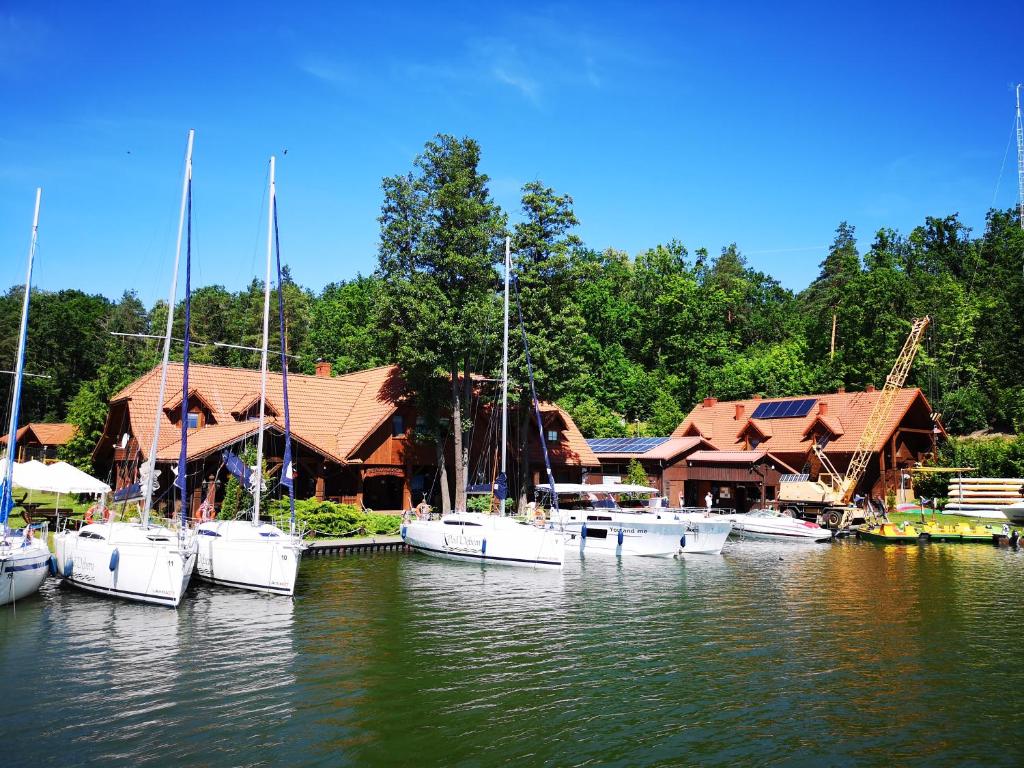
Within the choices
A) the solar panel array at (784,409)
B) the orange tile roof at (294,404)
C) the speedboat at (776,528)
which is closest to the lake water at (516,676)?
the orange tile roof at (294,404)

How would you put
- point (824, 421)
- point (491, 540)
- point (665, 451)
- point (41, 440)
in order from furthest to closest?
point (41, 440)
point (665, 451)
point (824, 421)
point (491, 540)

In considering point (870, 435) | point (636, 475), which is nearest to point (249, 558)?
point (636, 475)

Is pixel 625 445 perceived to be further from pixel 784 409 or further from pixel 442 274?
pixel 442 274

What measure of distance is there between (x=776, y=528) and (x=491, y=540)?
23324 millimetres

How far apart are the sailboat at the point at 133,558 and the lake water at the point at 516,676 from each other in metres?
0.60

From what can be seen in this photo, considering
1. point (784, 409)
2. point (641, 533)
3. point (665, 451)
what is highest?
point (784, 409)

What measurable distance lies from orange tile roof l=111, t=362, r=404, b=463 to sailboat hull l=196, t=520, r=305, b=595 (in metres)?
11.9

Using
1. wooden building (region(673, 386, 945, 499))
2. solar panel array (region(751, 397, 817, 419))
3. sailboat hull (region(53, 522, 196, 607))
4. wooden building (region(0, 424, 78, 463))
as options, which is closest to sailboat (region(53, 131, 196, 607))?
sailboat hull (region(53, 522, 196, 607))

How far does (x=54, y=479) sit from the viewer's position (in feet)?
103

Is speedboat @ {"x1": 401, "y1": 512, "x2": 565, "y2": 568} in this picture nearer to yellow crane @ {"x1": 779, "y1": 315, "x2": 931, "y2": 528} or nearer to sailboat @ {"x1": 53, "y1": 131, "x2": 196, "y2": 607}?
sailboat @ {"x1": 53, "y1": 131, "x2": 196, "y2": 607}

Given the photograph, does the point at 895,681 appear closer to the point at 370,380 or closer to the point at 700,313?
the point at 370,380

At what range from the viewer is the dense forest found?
4359 cm

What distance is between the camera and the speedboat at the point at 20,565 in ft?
73.4

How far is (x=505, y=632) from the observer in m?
21.5
